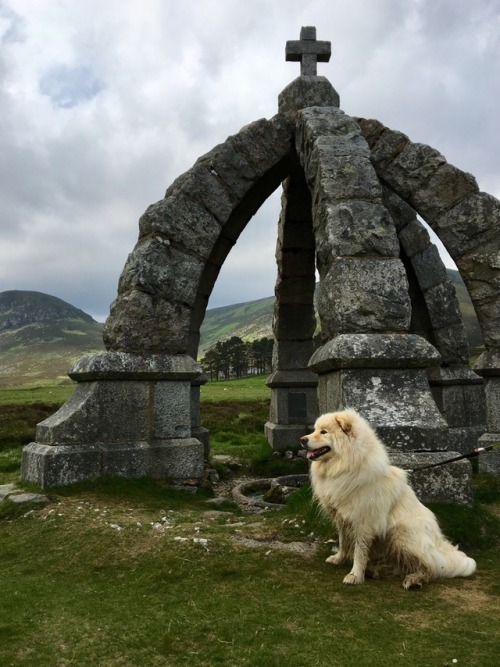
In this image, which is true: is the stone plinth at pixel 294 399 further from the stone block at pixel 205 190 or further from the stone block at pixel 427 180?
the stone block at pixel 205 190

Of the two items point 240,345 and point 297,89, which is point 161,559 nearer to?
point 297,89

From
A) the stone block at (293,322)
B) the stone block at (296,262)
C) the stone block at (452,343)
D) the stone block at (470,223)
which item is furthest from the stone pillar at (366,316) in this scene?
the stone block at (293,322)

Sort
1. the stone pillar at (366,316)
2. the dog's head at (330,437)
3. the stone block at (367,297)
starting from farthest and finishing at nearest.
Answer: the stone block at (367,297) → the stone pillar at (366,316) → the dog's head at (330,437)

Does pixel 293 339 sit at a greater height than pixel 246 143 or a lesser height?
lesser

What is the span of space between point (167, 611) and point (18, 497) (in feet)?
11.7

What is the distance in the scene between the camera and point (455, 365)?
480 inches

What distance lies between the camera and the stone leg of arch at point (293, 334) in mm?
13039

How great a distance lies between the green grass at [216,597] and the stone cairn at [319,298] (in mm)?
1146

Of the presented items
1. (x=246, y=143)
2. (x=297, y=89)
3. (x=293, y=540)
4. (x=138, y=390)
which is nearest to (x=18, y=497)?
(x=138, y=390)

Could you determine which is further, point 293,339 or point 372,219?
point 293,339

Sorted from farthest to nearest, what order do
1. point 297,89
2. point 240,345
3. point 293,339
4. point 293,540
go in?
point 240,345 → point 293,339 → point 297,89 → point 293,540

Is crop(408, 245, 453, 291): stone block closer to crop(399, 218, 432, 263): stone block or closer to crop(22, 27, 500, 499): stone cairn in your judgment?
crop(399, 218, 432, 263): stone block

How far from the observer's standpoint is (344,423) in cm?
449

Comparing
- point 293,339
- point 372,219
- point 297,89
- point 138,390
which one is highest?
point 297,89
